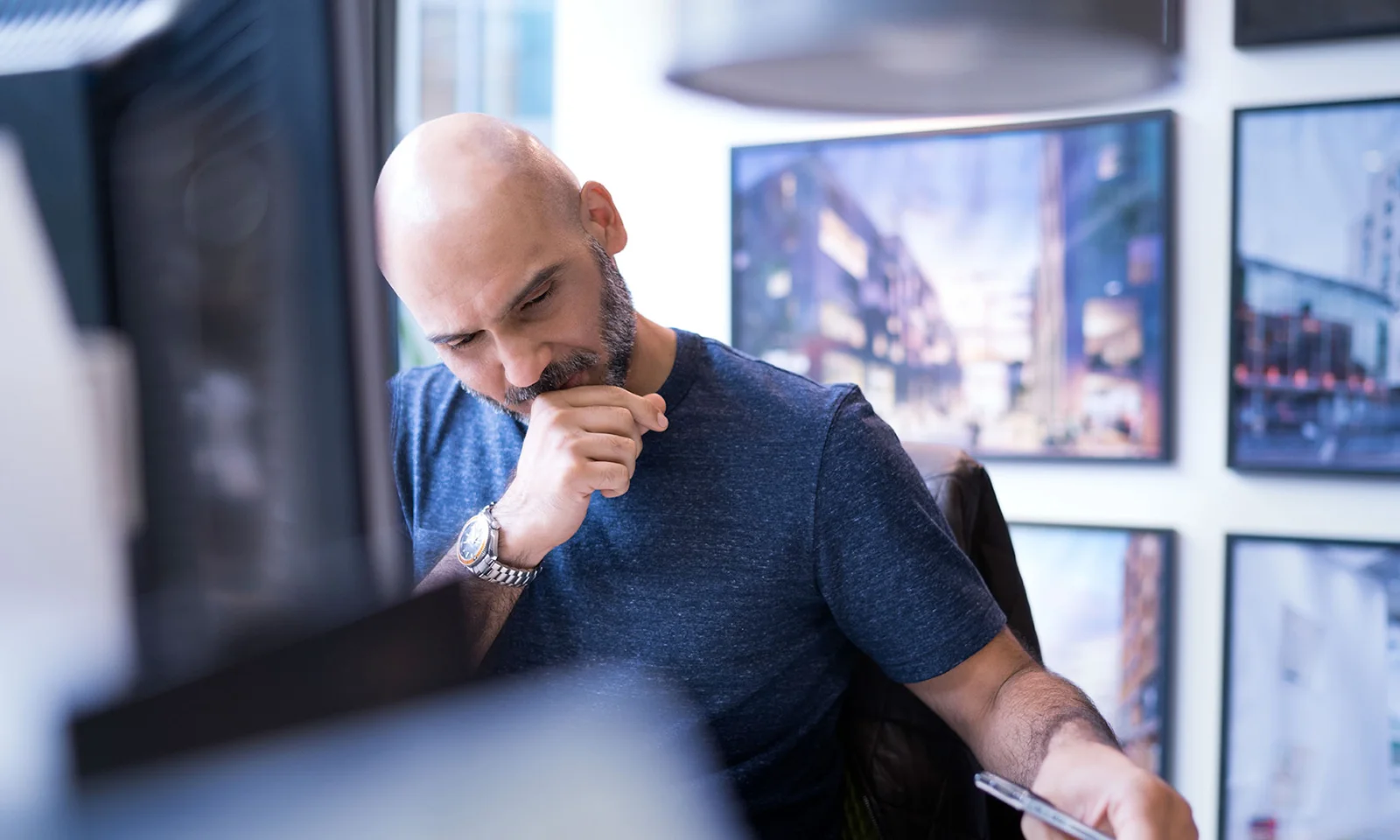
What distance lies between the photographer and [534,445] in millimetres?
976

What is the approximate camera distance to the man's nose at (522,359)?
98cm

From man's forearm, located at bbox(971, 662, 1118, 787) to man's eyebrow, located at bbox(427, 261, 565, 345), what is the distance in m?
0.59

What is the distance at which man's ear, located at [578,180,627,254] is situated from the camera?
3.57 ft

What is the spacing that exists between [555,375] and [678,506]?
209 millimetres

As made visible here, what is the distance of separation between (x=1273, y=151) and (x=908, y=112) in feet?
5.26

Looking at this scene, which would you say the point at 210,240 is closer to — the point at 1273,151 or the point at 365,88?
the point at 365,88

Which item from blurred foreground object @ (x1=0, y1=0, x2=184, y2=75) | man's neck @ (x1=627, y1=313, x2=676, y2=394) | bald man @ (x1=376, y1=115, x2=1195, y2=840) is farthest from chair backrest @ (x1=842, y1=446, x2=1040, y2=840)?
blurred foreground object @ (x1=0, y1=0, x2=184, y2=75)

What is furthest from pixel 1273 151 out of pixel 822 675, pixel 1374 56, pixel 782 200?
pixel 822 675

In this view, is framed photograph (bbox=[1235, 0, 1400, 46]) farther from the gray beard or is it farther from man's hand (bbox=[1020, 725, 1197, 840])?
man's hand (bbox=[1020, 725, 1197, 840])

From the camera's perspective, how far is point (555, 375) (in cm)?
103

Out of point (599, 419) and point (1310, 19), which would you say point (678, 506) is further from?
point (1310, 19)

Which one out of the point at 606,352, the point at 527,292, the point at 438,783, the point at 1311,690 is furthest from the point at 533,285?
the point at 1311,690

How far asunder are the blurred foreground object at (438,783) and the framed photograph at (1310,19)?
2.06m

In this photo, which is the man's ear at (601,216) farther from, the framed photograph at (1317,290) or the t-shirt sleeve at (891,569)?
the framed photograph at (1317,290)
